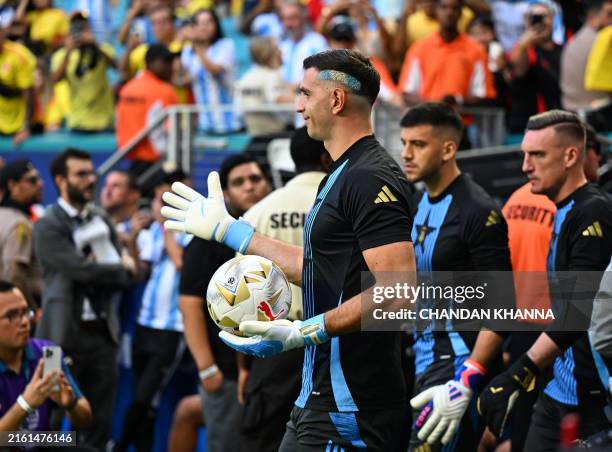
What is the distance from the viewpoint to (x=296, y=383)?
6.92 meters

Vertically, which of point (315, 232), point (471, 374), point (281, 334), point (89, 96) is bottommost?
point (471, 374)

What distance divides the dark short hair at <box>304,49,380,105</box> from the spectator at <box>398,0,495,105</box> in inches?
247

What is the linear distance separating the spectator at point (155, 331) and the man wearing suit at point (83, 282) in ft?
1.33

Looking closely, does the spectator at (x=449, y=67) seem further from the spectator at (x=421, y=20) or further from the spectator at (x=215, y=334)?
the spectator at (x=215, y=334)

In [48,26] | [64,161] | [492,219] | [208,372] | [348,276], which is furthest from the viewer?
[48,26]

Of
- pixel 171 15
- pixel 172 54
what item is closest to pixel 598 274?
pixel 172 54

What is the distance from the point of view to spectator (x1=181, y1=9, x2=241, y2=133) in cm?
1334

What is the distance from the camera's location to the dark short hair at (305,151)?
687cm

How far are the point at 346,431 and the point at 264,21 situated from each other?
10.5 m

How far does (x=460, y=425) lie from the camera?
20.4ft

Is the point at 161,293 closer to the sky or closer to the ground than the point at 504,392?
closer to the sky

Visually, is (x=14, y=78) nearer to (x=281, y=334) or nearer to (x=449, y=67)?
(x=449, y=67)

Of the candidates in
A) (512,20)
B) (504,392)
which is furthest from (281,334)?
(512,20)

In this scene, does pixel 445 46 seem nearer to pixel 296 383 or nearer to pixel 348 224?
pixel 296 383
